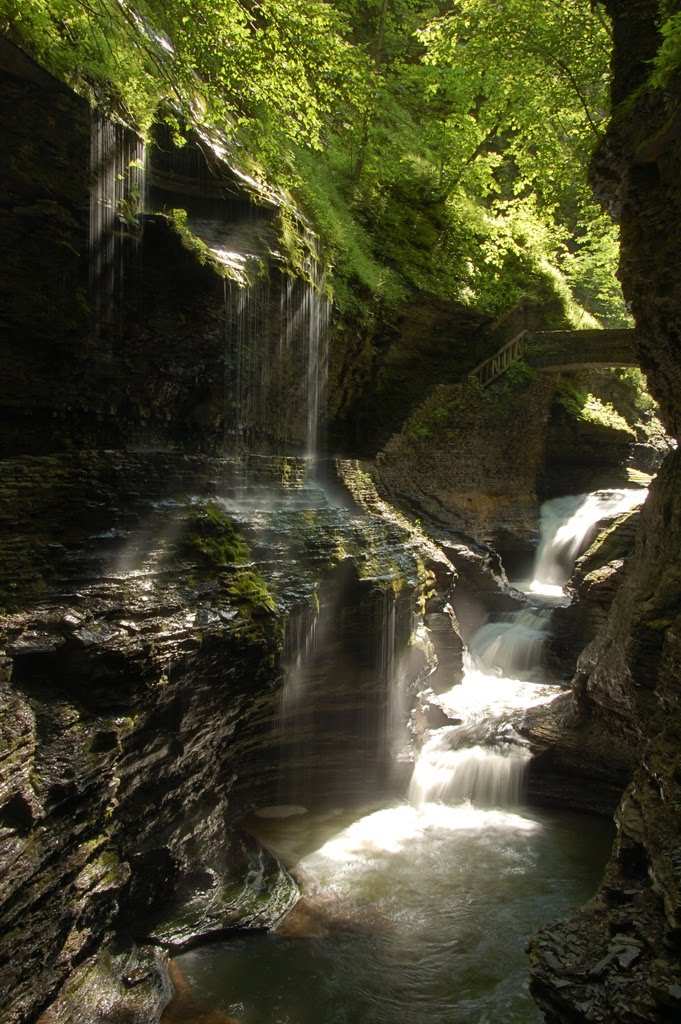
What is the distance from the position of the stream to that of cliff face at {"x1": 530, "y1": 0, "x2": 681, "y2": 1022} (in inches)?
61.2

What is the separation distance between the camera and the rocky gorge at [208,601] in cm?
516

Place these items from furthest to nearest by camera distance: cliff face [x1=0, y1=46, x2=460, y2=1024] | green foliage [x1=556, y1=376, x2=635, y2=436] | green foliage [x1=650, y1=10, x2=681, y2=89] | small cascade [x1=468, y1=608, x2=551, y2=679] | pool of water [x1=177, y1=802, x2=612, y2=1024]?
1. green foliage [x1=556, y1=376, x2=635, y2=436]
2. small cascade [x1=468, y1=608, x2=551, y2=679]
3. green foliage [x1=650, y1=10, x2=681, y2=89]
4. pool of water [x1=177, y1=802, x2=612, y2=1024]
5. cliff face [x1=0, y1=46, x2=460, y2=1024]

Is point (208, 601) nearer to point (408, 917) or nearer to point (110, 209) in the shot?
point (408, 917)

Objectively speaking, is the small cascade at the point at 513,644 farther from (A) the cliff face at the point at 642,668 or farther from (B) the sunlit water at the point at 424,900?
(A) the cliff face at the point at 642,668

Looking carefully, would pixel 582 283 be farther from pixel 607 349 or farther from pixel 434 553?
pixel 434 553

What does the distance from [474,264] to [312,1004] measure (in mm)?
18380

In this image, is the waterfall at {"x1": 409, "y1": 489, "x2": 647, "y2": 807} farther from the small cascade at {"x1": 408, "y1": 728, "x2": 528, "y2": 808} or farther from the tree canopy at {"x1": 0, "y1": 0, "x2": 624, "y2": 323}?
the tree canopy at {"x1": 0, "y1": 0, "x2": 624, "y2": 323}

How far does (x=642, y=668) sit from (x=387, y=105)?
745 inches

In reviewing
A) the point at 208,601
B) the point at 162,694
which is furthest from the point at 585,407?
the point at 162,694

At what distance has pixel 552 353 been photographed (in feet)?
60.7

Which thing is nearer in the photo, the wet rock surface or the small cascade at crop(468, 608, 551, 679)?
the wet rock surface

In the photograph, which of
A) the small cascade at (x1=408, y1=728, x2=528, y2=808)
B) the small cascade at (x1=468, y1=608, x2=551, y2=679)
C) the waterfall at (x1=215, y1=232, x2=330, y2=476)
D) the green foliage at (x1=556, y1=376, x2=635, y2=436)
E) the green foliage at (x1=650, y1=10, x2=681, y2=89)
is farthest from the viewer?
the green foliage at (x1=556, y1=376, x2=635, y2=436)

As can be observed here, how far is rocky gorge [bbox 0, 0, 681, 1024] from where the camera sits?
5.16 m

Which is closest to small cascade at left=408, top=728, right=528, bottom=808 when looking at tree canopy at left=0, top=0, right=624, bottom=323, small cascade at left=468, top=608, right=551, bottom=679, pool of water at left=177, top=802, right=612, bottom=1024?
pool of water at left=177, top=802, right=612, bottom=1024
